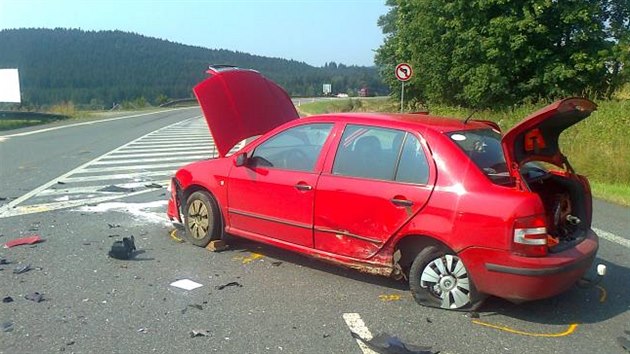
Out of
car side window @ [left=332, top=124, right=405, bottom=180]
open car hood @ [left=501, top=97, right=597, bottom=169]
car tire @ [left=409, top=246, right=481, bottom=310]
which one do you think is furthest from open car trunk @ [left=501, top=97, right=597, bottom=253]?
car side window @ [left=332, top=124, right=405, bottom=180]

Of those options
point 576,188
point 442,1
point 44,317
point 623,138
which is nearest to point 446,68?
point 442,1

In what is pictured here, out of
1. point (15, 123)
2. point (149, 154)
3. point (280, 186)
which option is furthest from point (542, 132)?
point (15, 123)

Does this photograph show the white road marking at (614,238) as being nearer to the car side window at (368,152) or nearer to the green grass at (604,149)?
the green grass at (604,149)

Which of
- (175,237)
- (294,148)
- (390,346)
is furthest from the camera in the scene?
(175,237)

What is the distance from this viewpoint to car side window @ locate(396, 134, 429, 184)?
4582mm

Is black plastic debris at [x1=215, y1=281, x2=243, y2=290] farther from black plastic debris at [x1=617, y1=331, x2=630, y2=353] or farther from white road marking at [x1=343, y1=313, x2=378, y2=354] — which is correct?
black plastic debris at [x1=617, y1=331, x2=630, y2=353]

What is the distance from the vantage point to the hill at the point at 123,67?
109m

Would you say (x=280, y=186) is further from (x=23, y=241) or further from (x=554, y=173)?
(x=23, y=241)

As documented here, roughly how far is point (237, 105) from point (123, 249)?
82.1 inches

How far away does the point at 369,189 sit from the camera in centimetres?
477

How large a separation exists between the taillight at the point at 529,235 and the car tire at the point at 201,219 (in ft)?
10.4

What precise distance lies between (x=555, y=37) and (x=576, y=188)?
70.3ft

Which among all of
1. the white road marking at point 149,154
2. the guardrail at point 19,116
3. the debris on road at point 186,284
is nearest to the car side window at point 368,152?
the debris on road at point 186,284

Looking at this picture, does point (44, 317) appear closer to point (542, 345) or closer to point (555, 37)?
point (542, 345)
